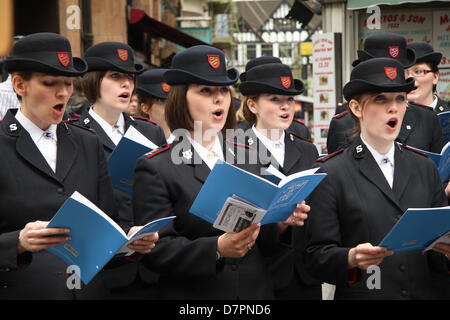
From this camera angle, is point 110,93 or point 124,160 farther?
point 110,93

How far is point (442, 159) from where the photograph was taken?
4.58m

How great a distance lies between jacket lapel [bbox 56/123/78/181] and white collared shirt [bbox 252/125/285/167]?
2093mm

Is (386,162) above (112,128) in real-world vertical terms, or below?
below

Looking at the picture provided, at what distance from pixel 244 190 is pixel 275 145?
254 centimetres

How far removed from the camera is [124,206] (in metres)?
5.14

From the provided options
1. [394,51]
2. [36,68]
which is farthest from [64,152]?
[394,51]

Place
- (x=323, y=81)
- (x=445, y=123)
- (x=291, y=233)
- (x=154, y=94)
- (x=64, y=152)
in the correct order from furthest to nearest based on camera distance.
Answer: (x=323, y=81), (x=154, y=94), (x=445, y=123), (x=291, y=233), (x=64, y=152)

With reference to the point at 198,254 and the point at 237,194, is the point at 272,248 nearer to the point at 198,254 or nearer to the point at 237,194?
the point at 198,254

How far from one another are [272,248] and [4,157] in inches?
62.3

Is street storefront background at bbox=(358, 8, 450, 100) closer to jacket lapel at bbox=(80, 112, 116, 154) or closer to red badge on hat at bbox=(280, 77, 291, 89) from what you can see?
red badge on hat at bbox=(280, 77, 291, 89)

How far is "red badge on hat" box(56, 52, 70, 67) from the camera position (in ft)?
12.6

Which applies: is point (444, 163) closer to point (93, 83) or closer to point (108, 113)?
point (108, 113)

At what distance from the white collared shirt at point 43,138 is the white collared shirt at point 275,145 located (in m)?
2.20

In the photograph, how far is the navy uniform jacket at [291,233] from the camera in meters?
4.30
